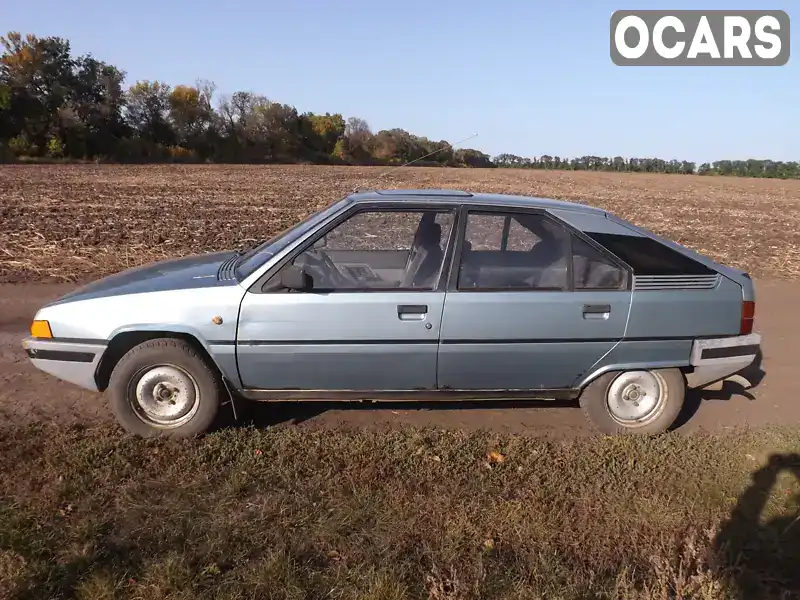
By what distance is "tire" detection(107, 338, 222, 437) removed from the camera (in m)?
4.00

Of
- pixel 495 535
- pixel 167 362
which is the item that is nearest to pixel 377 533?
pixel 495 535

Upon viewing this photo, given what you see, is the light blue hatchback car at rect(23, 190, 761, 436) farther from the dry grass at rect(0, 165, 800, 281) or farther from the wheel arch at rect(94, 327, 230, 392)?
the dry grass at rect(0, 165, 800, 281)

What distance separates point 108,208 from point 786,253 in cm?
1636

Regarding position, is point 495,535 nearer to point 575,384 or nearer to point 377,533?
point 377,533

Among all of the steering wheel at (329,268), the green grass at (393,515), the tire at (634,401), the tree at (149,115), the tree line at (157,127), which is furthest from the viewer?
the tree at (149,115)

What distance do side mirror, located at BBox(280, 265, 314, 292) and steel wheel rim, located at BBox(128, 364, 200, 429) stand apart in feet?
2.98

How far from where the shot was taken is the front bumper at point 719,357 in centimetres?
422

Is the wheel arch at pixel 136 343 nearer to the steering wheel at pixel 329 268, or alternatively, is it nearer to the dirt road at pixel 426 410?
the dirt road at pixel 426 410

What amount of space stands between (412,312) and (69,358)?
2268 millimetres

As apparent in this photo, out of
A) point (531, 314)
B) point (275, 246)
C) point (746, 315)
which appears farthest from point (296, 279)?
point (746, 315)

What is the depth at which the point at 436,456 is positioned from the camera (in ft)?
13.1

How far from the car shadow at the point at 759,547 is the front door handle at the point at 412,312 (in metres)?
2.03

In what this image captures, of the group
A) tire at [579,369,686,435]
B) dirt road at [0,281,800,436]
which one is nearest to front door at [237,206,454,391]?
dirt road at [0,281,800,436]

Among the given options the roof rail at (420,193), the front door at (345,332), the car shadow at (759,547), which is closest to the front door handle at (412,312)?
the front door at (345,332)
